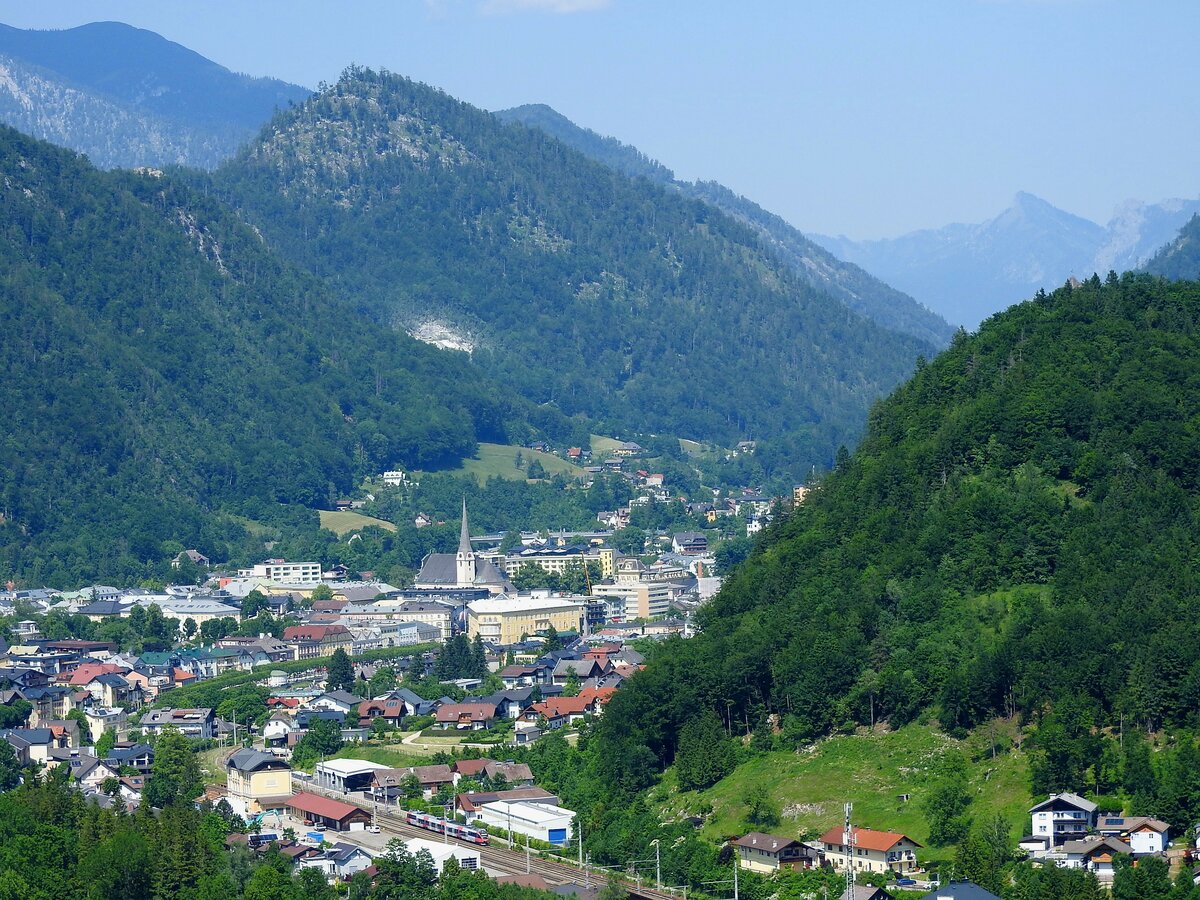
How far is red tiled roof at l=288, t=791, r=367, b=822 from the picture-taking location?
81875 millimetres

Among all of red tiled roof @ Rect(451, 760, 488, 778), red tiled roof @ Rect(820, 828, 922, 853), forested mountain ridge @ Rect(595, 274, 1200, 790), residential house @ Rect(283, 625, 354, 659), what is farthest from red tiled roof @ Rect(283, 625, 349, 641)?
red tiled roof @ Rect(820, 828, 922, 853)

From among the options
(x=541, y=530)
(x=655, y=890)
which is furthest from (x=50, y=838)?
(x=541, y=530)

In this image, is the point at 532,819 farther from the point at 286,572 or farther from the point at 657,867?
the point at 286,572

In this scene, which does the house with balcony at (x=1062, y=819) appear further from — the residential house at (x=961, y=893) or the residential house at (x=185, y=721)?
the residential house at (x=185, y=721)

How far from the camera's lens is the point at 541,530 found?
7303 inches

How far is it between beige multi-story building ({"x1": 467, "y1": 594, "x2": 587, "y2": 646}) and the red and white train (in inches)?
1944

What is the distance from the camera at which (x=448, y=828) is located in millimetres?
80375

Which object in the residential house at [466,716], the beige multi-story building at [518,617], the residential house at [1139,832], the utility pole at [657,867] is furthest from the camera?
the beige multi-story building at [518,617]

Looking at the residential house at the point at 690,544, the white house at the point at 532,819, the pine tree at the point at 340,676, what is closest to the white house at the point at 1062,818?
the white house at the point at 532,819

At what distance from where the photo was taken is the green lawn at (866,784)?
70.7 m

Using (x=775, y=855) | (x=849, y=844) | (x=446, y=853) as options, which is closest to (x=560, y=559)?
(x=446, y=853)

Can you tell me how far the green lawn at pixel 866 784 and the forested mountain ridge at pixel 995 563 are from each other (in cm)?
124

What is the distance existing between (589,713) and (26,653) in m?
40.1

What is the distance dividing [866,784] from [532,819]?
11.6 metres
